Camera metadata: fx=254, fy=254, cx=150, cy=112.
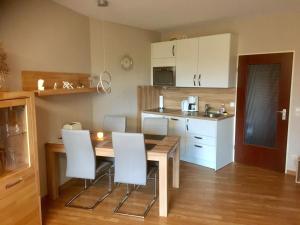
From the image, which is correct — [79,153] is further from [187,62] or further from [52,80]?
[187,62]

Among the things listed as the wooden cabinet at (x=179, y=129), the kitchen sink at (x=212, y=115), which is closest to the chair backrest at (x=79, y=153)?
the wooden cabinet at (x=179, y=129)

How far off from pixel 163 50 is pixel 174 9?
1467 millimetres

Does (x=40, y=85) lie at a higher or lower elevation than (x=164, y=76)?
lower

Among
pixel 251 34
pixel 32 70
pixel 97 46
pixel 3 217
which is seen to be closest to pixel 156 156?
pixel 3 217

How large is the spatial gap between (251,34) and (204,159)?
7.49 ft

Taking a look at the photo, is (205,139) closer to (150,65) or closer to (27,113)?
(150,65)

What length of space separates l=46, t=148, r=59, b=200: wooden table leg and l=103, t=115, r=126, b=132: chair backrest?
3.40ft

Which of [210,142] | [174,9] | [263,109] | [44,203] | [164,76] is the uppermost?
[174,9]

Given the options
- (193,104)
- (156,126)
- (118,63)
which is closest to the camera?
(156,126)

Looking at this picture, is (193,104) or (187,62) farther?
(193,104)

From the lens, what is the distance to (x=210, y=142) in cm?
431

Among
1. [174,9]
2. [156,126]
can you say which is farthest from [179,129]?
[174,9]

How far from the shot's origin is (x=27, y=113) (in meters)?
2.40

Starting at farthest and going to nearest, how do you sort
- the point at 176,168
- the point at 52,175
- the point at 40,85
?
the point at 176,168 < the point at 52,175 < the point at 40,85
